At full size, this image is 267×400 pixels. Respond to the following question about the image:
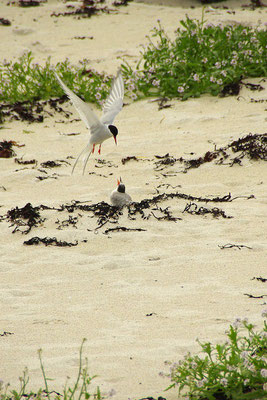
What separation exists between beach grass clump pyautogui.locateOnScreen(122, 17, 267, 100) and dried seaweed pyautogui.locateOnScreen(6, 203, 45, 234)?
4.57 m

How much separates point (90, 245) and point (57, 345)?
167cm

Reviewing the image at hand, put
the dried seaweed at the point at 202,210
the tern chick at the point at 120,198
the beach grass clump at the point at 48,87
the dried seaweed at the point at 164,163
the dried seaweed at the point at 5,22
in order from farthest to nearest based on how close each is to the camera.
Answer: the dried seaweed at the point at 5,22, the beach grass clump at the point at 48,87, the dried seaweed at the point at 164,163, the tern chick at the point at 120,198, the dried seaweed at the point at 202,210

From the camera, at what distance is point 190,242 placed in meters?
4.62

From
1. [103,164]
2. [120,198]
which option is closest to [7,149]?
[103,164]

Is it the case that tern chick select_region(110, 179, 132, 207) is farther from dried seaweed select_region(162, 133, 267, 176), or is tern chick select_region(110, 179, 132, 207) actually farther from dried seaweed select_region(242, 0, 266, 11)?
dried seaweed select_region(242, 0, 266, 11)

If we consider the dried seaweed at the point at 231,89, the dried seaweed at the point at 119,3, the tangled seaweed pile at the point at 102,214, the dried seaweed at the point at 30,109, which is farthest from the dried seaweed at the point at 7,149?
the dried seaweed at the point at 119,3

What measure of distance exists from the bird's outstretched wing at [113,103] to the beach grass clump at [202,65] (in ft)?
7.13

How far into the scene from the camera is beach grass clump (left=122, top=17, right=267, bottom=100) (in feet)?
30.0

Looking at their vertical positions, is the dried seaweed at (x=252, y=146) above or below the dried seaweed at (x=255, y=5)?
below

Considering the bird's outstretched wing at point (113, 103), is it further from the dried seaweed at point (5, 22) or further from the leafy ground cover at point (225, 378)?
the dried seaweed at point (5, 22)

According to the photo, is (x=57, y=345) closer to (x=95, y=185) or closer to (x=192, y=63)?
(x=95, y=185)

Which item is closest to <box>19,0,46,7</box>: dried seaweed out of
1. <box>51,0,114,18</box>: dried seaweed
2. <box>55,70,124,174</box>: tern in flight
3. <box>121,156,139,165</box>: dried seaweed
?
<box>51,0,114,18</box>: dried seaweed

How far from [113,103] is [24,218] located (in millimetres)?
2306

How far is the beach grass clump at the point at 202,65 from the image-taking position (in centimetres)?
915
